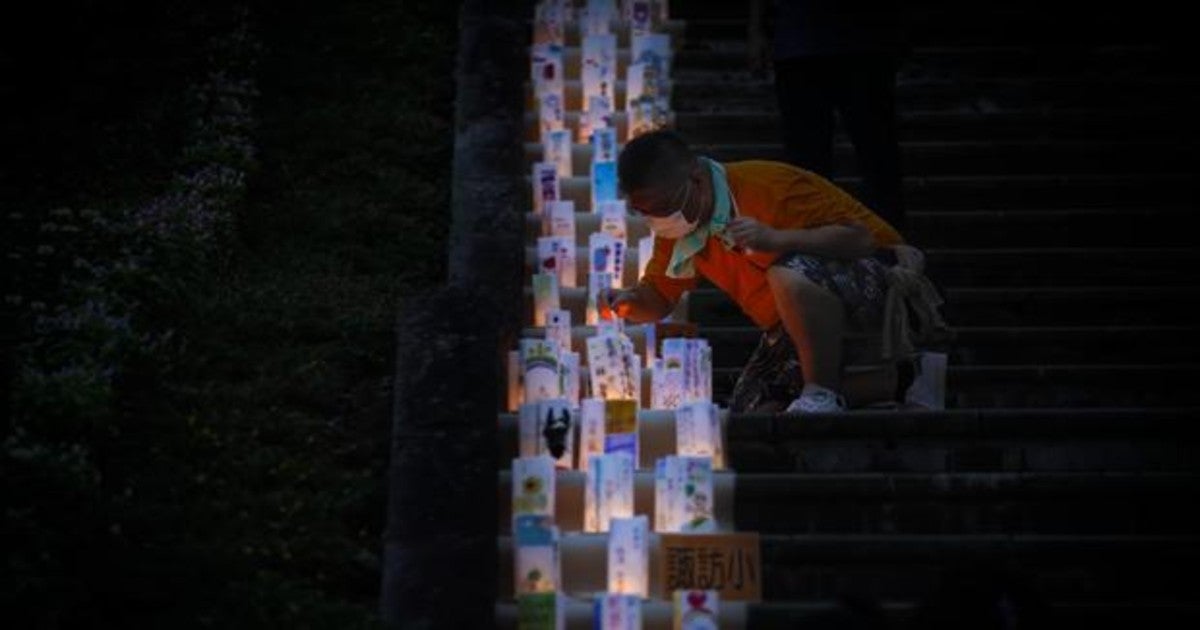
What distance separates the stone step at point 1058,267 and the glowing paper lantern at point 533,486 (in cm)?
234

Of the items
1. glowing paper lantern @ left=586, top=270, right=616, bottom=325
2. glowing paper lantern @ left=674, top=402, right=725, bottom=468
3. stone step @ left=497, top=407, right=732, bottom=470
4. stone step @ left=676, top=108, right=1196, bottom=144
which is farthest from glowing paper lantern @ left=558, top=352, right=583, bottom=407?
stone step @ left=676, top=108, right=1196, bottom=144

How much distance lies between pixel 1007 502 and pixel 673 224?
1.49 metres

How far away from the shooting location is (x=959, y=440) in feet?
22.1

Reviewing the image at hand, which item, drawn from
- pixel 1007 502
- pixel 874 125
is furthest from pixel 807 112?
pixel 1007 502

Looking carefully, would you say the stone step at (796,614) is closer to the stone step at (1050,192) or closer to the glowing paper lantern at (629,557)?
the glowing paper lantern at (629,557)

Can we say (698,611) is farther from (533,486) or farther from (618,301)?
(618,301)

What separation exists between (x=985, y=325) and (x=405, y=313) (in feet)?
8.89

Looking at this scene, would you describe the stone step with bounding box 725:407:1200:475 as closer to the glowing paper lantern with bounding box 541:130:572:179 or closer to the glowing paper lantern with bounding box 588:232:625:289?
the glowing paper lantern with bounding box 588:232:625:289

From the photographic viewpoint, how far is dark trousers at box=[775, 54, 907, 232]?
8.42 metres

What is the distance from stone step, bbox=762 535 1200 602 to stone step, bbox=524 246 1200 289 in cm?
253

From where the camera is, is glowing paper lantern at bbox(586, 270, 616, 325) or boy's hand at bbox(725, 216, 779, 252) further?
glowing paper lantern at bbox(586, 270, 616, 325)

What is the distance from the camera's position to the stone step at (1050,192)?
937 centimetres

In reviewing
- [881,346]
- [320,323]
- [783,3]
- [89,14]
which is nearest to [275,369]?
[320,323]

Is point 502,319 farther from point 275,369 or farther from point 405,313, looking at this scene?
point 275,369
